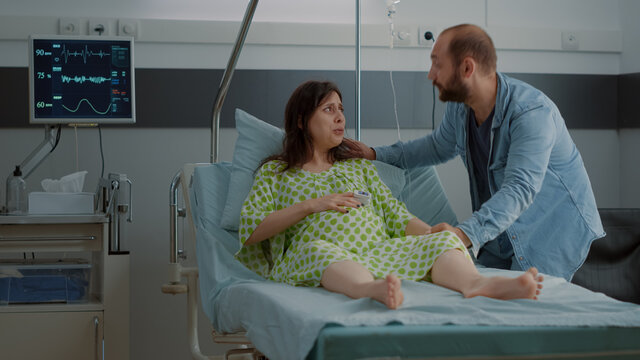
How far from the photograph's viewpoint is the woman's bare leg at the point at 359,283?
1317 millimetres

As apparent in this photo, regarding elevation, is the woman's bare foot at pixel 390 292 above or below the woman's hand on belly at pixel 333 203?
below

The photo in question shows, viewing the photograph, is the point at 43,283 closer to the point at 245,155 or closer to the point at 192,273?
the point at 192,273

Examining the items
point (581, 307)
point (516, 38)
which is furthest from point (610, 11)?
point (581, 307)

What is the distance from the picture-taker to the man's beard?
77.0 inches

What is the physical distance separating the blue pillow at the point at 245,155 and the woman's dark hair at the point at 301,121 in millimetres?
53

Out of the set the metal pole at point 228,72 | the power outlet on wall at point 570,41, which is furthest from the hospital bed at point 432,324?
the power outlet on wall at point 570,41

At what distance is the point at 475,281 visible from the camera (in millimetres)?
1496

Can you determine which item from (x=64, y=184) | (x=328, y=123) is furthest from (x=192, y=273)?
(x=64, y=184)

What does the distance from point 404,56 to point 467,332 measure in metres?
1.47

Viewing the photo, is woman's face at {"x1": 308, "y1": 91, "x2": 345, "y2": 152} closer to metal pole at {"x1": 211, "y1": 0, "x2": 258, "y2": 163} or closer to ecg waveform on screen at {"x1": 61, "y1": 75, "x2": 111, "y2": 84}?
metal pole at {"x1": 211, "y1": 0, "x2": 258, "y2": 163}

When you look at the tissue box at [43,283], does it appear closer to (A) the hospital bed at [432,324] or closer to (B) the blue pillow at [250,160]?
(B) the blue pillow at [250,160]

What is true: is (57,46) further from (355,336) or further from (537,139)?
(355,336)

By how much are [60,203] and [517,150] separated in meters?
1.66

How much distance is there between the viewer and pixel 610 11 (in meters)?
2.53
